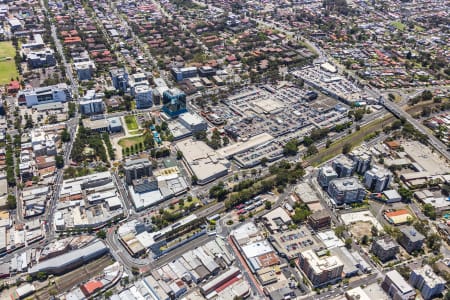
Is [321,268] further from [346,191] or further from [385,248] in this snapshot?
[346,191]

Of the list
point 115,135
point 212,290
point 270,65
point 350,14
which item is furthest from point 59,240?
point 350,14

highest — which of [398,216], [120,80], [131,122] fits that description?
[120,80]

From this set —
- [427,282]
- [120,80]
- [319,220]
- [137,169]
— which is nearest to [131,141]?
[137,169]

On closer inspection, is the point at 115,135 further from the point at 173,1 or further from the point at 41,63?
the point at 173,1

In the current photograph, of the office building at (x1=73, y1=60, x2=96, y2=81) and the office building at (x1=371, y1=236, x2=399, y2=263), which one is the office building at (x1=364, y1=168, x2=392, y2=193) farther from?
the office building at (x1=73, y1=60, x2=96, y2=81)

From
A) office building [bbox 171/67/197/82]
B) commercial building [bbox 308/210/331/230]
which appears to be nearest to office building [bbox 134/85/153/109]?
office building [bbox 171/67/197/82]

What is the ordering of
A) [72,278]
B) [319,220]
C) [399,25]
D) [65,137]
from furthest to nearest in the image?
[399,25] < [65,137] < [319,220] < [72,278]
